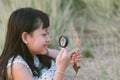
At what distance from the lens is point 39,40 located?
11.1ft

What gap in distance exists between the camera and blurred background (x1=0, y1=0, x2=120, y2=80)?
15.5ft

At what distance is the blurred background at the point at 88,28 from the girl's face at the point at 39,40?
104 cm

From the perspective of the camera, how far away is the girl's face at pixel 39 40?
339 cm

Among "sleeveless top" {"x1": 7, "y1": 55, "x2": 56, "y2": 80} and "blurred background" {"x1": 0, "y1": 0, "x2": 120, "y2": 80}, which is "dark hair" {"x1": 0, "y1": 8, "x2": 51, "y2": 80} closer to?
"sleeveless top" {"x1": 7, "y1": 55, "x2": 56, "y2": 80}

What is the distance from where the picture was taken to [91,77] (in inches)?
181

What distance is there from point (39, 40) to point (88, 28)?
2.80 meters

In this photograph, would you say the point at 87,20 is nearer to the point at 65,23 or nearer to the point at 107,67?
the point at 65,23

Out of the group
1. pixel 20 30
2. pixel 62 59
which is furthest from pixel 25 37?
pixel 62 59

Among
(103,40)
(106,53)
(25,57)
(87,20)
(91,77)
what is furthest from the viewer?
(87,20)

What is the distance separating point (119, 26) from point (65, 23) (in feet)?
1.98

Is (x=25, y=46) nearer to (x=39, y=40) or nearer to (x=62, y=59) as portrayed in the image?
(x=39, y=40)

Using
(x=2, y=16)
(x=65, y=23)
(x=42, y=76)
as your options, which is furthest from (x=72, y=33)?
(x=42, y=76)

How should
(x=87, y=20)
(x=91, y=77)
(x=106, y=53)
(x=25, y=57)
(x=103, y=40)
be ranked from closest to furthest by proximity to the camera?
(x=25, y=57)
(x=91, y=77)
(x=106, y=53)
(x=103, y=40)
(x=87, y=20)

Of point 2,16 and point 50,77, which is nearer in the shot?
point 50,77
